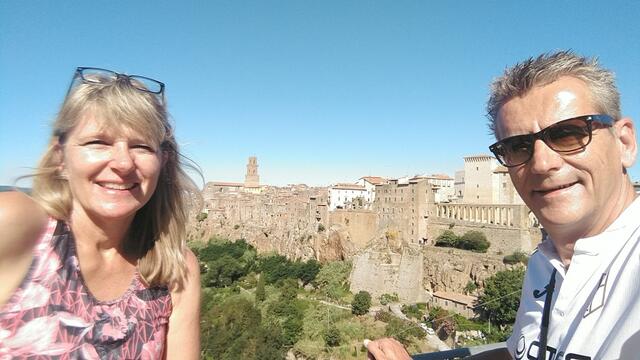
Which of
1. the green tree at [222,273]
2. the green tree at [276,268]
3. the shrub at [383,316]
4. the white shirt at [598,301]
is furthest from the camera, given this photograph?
the green tree at [222,273]

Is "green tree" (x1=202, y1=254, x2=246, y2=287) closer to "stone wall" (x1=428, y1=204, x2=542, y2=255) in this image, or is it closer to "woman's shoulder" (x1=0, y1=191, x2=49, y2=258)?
"stone wall" (x1=428, y1=204, x2=542, y2=255)

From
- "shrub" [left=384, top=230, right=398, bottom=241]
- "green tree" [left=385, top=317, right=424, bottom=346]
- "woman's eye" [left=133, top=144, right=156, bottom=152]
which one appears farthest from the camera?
"shrub" [left=384, top=230, right=398, bottom=241]

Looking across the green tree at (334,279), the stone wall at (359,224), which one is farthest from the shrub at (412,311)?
the stone wall at (359,224)

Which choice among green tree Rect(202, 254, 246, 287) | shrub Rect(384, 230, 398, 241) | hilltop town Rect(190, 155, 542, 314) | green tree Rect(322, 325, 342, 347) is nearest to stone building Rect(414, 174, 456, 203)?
hilltop town Rect(190, 155, 542, 314)

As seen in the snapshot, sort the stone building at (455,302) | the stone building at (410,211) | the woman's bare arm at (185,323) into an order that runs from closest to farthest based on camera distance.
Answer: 1. the woman's bare arm at (185,323)
2. the stone building at (455,302)
3. the stone building at (410,211)

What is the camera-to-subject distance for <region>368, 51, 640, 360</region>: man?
124 cm

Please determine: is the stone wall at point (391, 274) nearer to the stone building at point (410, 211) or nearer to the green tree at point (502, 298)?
the green tree at point (502, 298)

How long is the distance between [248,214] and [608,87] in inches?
1582

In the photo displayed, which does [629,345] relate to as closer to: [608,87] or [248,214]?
[608,87]

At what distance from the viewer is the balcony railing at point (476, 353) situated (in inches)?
78.6

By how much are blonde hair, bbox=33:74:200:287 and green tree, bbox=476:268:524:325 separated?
1263cm

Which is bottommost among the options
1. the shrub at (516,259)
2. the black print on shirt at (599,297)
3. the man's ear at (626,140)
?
the shrub at (516,259)

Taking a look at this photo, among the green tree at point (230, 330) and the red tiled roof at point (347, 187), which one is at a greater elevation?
the red tiled roof at point (347, 187)

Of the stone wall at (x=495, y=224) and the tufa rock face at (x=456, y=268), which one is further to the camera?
the stone wall at (x=495, y=224)
